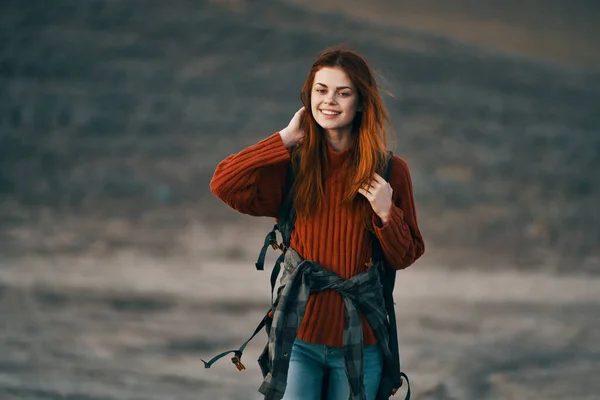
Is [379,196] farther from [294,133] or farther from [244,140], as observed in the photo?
[244,140]

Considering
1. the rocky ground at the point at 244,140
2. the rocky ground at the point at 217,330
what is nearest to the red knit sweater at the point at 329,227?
the rocky ground at the point at 217,330

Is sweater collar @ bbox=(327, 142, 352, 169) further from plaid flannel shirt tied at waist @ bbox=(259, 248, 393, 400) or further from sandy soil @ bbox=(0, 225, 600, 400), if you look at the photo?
sandy soil @ bbox=(0, 225, 600, 400)

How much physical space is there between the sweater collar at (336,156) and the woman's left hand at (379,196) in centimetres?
10

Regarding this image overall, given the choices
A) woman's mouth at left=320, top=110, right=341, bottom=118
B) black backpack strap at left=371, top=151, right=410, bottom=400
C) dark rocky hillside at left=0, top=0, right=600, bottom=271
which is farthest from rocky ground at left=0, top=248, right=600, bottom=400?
woman's mouth at left=320, top=110, right=341, bottom=118

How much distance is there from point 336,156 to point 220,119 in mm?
4478

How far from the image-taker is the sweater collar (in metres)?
2.08

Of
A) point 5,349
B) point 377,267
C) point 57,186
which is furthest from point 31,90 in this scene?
point 377,267

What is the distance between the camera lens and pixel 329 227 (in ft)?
6.76

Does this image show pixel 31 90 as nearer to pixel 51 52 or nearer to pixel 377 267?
pixel 51 52

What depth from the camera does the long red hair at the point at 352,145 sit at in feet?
6.63

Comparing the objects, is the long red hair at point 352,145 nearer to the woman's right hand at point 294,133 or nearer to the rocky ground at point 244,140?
the woman's right hand at point 294,133

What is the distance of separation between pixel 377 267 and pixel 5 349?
254 cm

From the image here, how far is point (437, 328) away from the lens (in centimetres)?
459

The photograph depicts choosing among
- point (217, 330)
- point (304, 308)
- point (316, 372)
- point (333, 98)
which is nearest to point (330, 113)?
point (333, 98)
